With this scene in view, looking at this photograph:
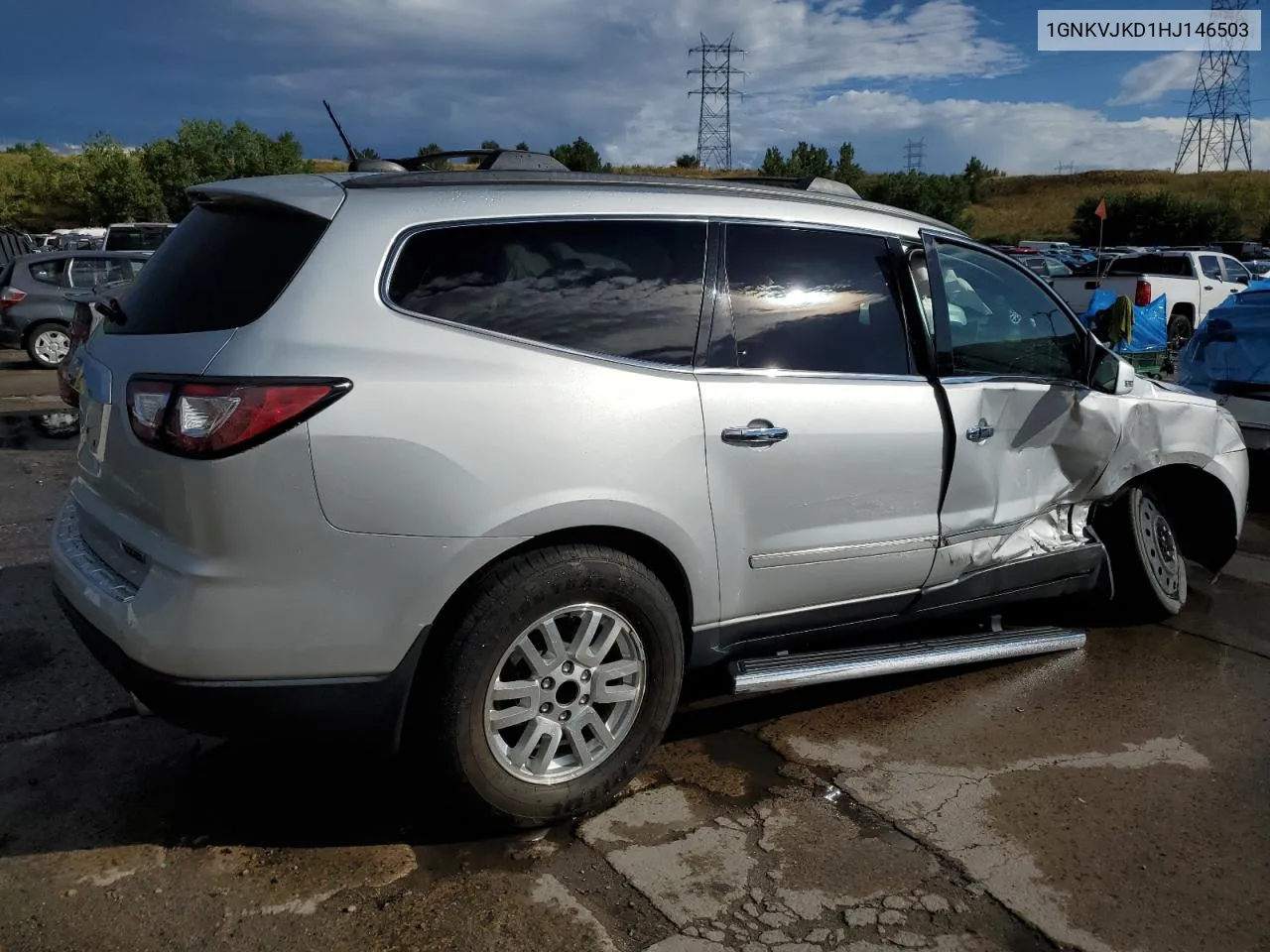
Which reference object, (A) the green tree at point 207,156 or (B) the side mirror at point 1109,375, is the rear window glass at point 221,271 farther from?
(A) the green tree at point 207,156

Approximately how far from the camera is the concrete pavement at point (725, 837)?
272cm

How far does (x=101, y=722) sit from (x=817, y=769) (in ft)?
8.42

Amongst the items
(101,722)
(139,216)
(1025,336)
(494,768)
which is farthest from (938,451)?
(139,216)

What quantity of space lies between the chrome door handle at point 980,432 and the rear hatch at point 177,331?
7.77 feet

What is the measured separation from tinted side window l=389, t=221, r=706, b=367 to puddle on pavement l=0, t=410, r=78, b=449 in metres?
6.96

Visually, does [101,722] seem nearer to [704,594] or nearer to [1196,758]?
[704,594]

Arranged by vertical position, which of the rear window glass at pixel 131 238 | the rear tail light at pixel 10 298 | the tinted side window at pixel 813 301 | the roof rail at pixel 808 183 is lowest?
the tinted side window at pixel 813 301

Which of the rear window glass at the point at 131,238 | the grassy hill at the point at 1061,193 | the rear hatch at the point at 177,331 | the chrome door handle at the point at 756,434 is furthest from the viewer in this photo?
the grassy hill at the point at 1061,193

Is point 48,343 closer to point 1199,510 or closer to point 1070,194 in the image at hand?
point 1199,510

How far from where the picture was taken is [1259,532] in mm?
6848

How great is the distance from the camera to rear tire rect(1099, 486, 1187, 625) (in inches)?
189

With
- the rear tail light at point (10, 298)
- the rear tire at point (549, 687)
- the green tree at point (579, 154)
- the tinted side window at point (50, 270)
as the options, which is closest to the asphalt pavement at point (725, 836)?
the rear tire at point (549, 687)

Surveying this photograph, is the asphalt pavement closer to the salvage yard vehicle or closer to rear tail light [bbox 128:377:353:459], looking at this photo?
the salvage yard vehicle

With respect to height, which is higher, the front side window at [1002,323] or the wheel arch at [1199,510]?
the front side window at [1002,323]
